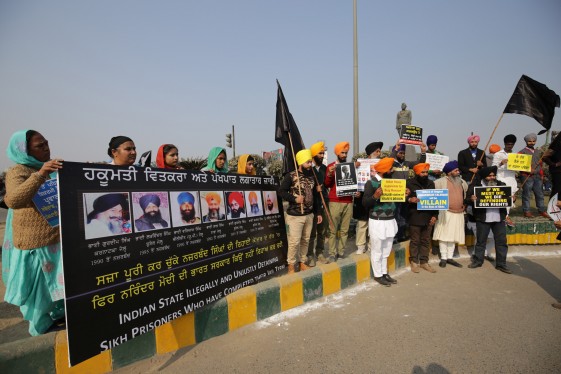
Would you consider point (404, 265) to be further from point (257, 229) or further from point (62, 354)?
point (62, 354)

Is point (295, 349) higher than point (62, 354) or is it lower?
lower

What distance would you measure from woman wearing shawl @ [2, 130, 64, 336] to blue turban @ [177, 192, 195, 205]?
1.13 metres

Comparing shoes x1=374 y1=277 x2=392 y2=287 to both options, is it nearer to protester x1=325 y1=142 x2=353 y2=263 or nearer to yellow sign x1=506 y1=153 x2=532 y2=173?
protester x1=325 y1=142 x2=353 y2=263

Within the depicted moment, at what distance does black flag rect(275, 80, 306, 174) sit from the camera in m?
4.49

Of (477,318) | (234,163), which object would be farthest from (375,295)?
(234,163)

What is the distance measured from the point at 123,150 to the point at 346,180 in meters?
3.21

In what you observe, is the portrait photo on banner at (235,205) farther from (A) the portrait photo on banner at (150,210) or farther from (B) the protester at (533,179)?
(B) the protester at (533,179)

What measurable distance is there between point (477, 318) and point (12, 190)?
4803 millimetres

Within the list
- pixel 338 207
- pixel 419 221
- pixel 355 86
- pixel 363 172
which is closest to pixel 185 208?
pixel 338 207

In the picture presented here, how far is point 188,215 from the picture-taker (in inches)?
120

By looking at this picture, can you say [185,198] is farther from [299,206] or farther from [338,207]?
[338,207]

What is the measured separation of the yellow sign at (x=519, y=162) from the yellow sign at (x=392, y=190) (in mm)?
3086

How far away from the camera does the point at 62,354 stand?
7.71 ft

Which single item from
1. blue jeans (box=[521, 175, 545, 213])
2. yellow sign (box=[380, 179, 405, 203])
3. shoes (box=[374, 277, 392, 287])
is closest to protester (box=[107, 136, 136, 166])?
yellow sign (box=[380, 179, 405, 203])
